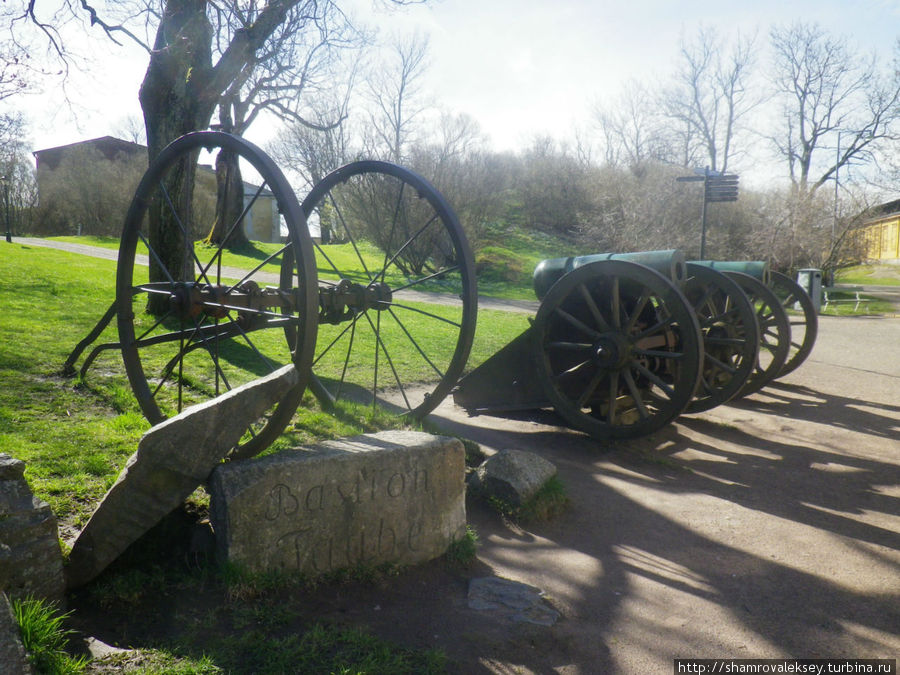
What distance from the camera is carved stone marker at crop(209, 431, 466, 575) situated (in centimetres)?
266

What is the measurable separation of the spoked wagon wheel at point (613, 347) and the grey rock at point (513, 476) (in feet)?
3.65

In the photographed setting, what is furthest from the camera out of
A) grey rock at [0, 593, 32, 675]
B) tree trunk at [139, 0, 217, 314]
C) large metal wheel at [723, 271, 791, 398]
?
tree trunk at [139, 0, 217, 314]

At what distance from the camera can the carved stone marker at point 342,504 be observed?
266 centimetres

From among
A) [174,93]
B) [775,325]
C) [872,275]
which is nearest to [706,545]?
[775,325]

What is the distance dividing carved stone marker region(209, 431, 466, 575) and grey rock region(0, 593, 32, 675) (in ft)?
2.78

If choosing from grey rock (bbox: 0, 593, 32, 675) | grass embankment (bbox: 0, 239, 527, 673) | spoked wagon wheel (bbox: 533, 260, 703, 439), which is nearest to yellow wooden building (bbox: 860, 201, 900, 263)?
spoked wagon wheel (bbox: 533, 260, 703, 439)

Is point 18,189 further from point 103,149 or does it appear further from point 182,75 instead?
point 182,75

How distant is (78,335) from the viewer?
22.8ft

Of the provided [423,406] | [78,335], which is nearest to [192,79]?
[78,335]

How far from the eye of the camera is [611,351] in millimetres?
4930

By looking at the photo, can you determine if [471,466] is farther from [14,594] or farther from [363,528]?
[14,594]

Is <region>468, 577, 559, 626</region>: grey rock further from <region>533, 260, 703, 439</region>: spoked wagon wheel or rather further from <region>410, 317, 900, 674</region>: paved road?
<region>533, 260, 703, 439</region>: spoked wagon wheel

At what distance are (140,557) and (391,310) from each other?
118 inches

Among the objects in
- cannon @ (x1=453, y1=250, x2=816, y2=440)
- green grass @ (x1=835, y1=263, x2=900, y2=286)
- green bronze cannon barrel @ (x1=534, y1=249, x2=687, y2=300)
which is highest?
green grass @ (x1=835, y1=263, x2=900, y2=286)
